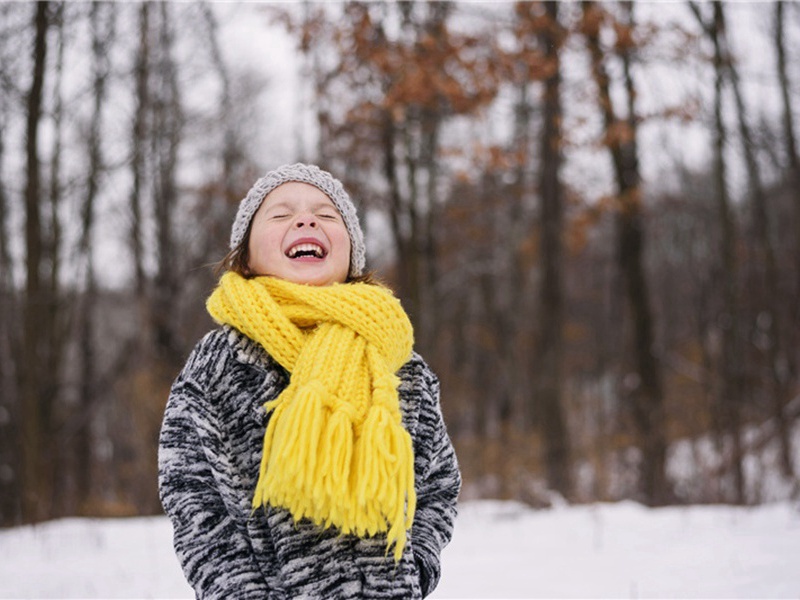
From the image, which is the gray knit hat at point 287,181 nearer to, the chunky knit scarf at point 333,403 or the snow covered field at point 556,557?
the chunky knit scarf at point 333,403

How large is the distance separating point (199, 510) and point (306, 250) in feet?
2.33

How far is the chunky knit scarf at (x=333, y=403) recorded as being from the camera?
1542mm

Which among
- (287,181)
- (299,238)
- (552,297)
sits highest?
(287,181)

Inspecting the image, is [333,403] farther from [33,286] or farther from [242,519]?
[33,286]

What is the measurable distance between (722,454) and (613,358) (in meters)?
18.8


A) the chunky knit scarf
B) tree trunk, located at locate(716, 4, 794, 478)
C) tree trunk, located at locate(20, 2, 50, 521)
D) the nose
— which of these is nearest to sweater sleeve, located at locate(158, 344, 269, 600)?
the chunky knit scarf

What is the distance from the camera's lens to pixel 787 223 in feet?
73.3

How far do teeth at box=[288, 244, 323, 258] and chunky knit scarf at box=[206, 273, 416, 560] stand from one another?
128 millimetres

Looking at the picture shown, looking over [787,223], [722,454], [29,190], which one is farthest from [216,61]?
[787,223]

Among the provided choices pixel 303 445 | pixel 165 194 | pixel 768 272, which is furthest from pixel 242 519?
pixel 768 272

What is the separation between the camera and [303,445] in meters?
1.52

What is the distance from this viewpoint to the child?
157 centimetres

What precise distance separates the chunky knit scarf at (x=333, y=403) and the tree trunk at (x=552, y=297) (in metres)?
6.80

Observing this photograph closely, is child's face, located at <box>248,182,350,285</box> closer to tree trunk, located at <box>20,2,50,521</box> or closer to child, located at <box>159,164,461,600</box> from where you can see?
child, located at <box>159,164,461,600</box>
